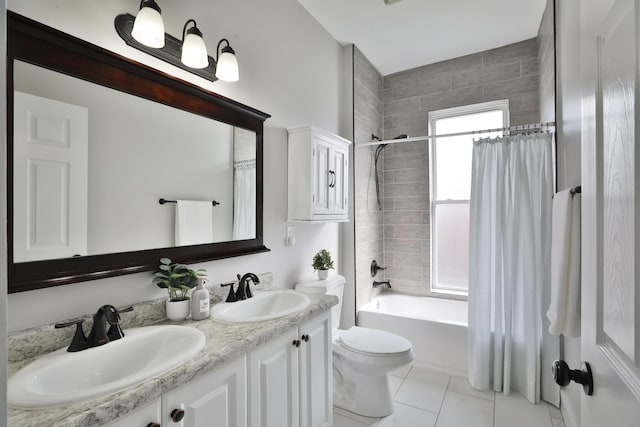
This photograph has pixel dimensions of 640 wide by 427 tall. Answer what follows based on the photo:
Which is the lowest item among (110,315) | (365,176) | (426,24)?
(110,315)

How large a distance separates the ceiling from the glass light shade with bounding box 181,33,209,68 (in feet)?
4.30

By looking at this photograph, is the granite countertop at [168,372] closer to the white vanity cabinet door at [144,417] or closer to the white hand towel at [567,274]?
the white vanity cabinet door at [144,417]

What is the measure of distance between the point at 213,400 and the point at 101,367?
0.38 m

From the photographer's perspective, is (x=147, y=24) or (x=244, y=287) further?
(x=244, y=287)

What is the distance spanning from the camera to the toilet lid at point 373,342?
6.40 feet

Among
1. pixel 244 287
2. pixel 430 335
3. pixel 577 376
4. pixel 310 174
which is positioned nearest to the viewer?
pixel 577 376

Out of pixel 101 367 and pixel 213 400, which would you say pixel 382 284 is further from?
pixel 101 367

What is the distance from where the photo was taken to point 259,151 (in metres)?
1.97

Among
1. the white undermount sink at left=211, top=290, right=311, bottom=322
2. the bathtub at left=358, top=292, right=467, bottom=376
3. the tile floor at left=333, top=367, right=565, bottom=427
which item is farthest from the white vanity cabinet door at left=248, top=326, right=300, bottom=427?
the bathtub at left=358, top=292, right=467, bottom=376

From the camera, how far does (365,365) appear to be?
195 cm

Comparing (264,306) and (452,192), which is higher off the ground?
(452,192)

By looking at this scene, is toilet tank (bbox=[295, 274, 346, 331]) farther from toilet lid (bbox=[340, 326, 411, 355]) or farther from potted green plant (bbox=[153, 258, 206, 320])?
potted green plant (bbox=[153, 258, 206, 320])

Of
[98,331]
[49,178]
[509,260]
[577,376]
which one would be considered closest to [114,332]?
[98,331]

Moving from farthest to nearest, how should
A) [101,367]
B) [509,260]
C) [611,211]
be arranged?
[509,260] < [101,367] < [611,211]
